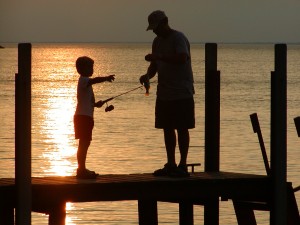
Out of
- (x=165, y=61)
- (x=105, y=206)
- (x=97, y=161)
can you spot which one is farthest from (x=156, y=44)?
(x=97, y=161)

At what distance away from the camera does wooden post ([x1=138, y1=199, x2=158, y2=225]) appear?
47.3 feet

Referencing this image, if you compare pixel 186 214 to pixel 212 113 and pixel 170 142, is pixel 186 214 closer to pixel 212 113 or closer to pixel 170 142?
pixel 212 113

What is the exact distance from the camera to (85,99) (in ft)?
43.2

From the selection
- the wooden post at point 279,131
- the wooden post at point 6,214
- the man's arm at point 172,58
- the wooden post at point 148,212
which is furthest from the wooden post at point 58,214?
the wooden post at point 279,131

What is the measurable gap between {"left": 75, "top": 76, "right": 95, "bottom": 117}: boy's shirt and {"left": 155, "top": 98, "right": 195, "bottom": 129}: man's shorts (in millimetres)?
814

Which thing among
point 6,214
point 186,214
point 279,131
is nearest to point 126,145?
point 186,214

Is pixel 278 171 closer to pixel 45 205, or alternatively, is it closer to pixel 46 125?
pixel 45 205

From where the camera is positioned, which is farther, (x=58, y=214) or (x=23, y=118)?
(x=58, y=214)

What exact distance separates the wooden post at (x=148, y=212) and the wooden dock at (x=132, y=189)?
4.3 inches

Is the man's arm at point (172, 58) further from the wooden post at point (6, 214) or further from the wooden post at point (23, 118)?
the wooden post at point (6, 214)

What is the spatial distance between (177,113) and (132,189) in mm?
1023

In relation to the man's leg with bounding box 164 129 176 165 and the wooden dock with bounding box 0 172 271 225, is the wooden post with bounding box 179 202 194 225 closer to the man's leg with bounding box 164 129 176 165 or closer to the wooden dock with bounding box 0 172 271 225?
the wooden dock with bounding box 0 172 271 225

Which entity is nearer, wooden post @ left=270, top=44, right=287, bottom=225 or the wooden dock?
the wooden dock

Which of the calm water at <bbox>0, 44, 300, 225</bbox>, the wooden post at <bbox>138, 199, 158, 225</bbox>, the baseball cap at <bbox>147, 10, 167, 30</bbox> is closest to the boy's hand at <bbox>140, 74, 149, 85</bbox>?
the baseball cap at <bbox>147, 10, 167, 30</bbox>
